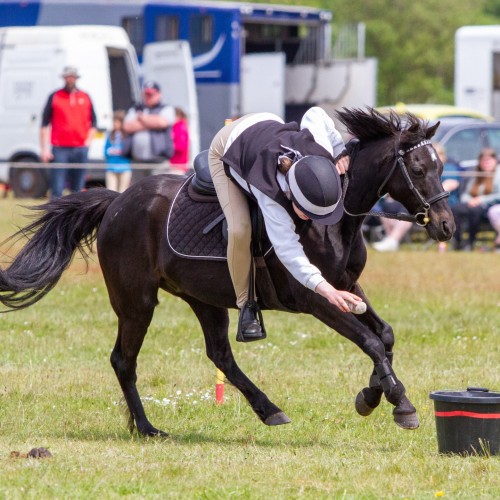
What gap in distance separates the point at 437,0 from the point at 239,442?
153ft

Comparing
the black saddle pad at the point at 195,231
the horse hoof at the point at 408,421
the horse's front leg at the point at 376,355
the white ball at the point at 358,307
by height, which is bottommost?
the horse hoof at the point at 408,421

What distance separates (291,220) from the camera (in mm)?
6645

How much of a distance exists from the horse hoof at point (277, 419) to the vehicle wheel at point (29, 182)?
1243 centimetres

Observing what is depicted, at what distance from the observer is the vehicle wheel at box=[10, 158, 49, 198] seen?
1969 centimetres

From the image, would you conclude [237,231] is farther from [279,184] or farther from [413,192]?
[413,192]

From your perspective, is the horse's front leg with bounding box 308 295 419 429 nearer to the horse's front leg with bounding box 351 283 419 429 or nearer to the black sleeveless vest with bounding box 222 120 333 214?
the horse's front leg with bounding box 351 283 419 429

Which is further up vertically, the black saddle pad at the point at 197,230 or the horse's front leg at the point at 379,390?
the black saddle pad at the point at 197,230

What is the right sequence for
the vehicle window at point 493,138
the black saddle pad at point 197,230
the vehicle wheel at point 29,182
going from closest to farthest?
the black saddle pad at point 197,230 → the vehicle wheel at point 29,182 → the vehicle window at point 493,138

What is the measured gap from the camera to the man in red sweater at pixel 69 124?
18.7m

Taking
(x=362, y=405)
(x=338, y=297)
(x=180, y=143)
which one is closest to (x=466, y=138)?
(x=180, y=143)

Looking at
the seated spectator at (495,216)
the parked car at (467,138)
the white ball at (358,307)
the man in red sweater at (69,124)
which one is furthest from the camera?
the parked car at (467,138)

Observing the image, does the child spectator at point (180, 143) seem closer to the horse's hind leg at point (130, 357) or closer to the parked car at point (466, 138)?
the parked car at point (466, 138)

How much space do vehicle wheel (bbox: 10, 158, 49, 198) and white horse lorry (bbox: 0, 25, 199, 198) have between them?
23mm

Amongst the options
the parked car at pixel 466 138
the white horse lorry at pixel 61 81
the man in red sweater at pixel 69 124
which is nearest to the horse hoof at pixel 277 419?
the man in red sweater at pixel 69 124
